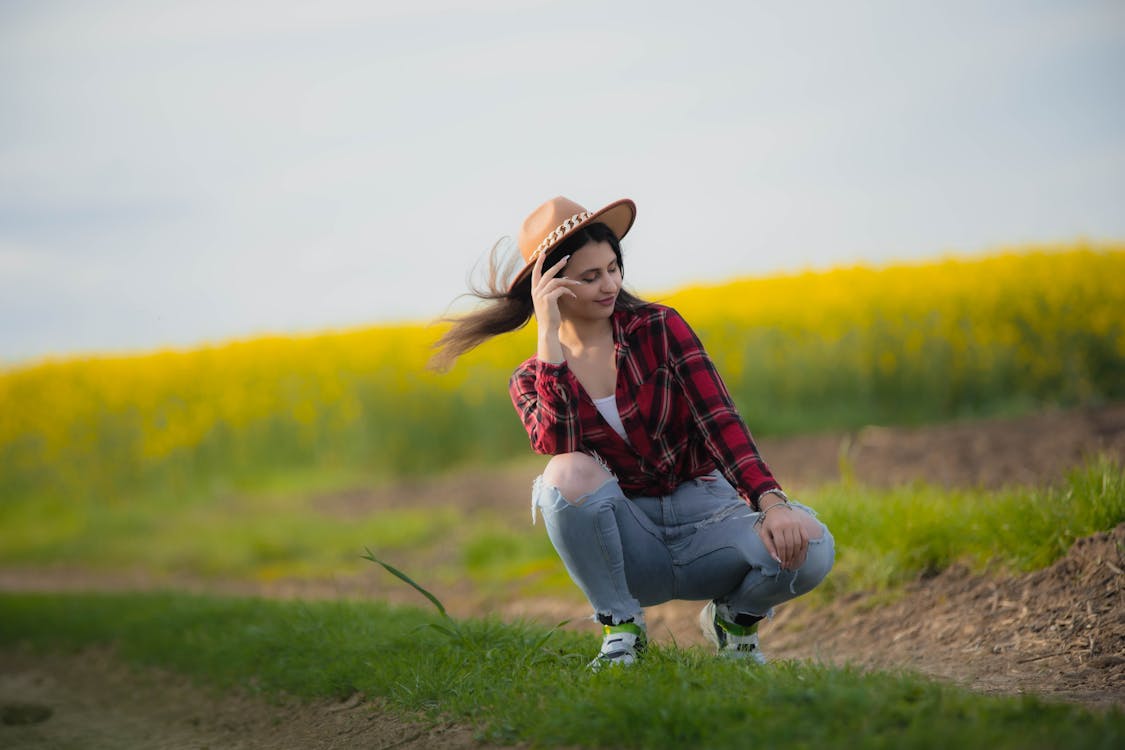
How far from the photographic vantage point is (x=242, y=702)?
434cm

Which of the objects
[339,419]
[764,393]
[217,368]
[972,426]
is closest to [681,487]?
[972,426]

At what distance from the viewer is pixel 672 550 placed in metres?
3.42

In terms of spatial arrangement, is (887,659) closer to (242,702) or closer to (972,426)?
(242,702)

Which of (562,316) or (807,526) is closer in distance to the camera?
(807,526)

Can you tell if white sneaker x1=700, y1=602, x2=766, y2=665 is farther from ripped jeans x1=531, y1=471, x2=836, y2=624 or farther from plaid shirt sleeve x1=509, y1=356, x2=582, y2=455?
plaid shirt sleeve x1=509, y1=356, x2=582, y2=455

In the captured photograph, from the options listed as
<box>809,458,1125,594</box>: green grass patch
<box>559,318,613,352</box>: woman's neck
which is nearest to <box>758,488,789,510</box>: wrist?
<box>559,318,613,352</box>: woman's neck

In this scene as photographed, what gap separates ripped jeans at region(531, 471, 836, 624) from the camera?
3.25 metres

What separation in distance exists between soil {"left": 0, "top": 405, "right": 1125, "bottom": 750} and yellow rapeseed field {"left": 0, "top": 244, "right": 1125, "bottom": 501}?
12.6 feet

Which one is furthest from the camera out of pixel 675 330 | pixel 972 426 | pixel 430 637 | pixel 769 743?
pixel 972 426

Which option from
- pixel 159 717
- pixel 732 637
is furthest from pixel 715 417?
pixel 159 717

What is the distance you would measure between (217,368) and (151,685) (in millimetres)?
11822

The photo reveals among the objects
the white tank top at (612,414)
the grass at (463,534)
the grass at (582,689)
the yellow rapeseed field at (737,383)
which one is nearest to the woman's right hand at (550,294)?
the white tank top at (612,414)

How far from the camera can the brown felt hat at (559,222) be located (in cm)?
335

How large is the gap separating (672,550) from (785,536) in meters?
0.46
